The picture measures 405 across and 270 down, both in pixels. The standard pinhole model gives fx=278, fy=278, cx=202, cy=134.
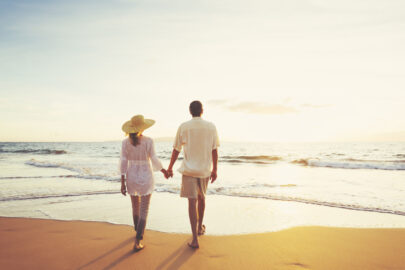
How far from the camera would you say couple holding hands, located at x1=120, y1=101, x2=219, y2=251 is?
3842mm

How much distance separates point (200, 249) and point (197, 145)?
1.47 meters

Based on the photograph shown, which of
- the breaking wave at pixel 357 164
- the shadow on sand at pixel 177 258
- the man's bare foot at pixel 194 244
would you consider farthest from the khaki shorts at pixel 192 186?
the breaking wave at pixel 357 164

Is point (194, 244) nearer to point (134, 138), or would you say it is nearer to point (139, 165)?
point (139, 165)

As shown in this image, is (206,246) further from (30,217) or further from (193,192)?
(30,217)

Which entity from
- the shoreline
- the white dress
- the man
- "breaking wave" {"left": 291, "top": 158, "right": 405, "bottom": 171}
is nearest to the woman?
the white dress

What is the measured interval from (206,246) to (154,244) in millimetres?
768

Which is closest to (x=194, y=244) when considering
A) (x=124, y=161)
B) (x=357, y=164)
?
(x=124, y=161)

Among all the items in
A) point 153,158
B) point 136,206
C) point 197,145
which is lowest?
point 136,206

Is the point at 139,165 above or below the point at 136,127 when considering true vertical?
below

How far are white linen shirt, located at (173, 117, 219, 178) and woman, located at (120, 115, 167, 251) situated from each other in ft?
1.33

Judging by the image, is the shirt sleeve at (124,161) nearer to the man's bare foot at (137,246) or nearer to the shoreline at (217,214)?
the man's bare foot at (137,246)

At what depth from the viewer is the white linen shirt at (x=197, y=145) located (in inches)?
156

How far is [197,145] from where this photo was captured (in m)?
3.96

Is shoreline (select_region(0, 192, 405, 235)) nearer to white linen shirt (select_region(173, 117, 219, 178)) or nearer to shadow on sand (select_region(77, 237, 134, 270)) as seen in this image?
shadow on sand (select_region(77, 237, 134, 270))
